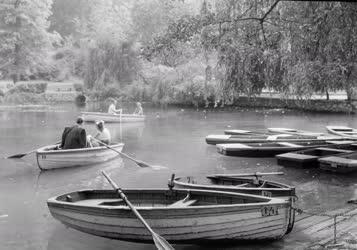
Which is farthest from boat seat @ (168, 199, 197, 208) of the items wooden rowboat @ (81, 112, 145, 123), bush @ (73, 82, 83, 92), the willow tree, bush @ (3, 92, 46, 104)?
the willow tree

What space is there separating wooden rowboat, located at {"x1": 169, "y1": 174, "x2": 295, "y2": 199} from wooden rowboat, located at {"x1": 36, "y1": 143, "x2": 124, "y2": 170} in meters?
5.18

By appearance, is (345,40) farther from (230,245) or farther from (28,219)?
(28,219)

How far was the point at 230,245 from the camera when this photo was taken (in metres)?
7.85

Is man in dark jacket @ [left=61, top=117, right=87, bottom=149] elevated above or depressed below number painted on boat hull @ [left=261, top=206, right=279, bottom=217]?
above

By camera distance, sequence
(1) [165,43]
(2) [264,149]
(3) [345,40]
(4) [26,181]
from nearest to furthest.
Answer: (3) [345,40] < (1) [165,43] < (4) [26,181] < (2) [264,149]

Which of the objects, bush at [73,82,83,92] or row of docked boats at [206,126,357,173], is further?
bush at [73,82,83,92]

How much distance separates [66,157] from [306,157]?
6.62 meters

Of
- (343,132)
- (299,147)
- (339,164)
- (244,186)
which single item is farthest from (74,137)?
(343,132)

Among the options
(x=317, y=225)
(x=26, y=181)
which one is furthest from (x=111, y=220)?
(x=26, y=181)

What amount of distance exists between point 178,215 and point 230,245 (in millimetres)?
966

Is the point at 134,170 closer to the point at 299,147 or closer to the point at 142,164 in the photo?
the point at 142,164

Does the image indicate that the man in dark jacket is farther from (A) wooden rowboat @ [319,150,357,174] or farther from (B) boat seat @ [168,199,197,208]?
→ (B) boat seat @ [168,199,197,208]

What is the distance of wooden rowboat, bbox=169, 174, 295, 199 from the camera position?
29.8ft

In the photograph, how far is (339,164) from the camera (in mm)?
13344
